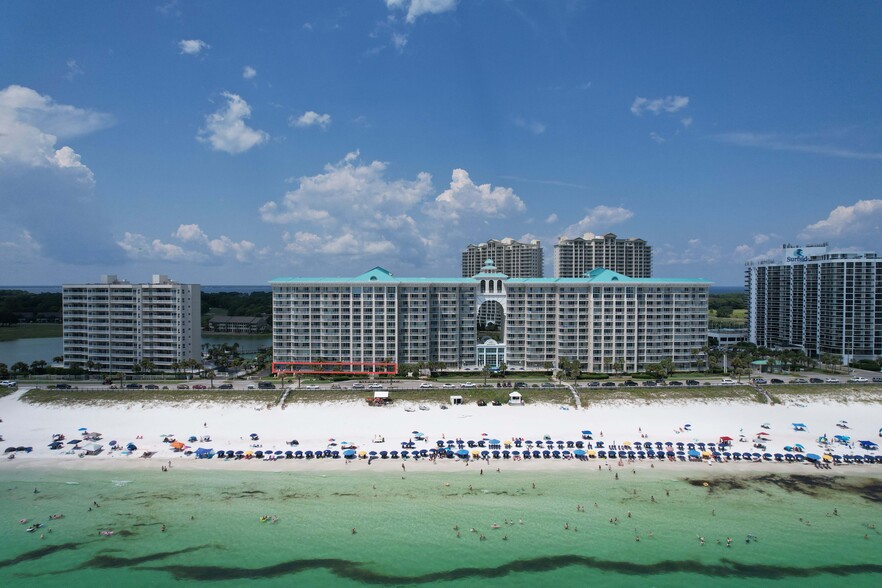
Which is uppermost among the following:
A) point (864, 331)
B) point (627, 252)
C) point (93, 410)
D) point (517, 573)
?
point (627, 252)

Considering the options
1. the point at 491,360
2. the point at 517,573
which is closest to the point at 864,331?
the point at 491,360

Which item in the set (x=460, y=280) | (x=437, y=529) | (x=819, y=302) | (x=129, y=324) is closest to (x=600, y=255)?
(x=819, y=302)

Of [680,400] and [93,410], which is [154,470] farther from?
[680,400]

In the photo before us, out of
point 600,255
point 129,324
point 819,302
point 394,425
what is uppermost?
point 600,255

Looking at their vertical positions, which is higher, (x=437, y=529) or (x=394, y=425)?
(x=394, y=425)

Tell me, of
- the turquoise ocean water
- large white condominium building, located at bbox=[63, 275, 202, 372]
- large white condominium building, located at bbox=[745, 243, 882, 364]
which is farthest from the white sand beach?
large white condominium building, located at bbox=[745, 243, 882, 364]

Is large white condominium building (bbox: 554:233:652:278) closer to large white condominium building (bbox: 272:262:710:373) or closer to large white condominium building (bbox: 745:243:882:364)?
large white condominium building (bbox: 745:243:882:364)

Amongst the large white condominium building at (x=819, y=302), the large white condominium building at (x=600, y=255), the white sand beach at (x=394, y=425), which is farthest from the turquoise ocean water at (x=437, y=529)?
the large white condominium building at (x=600, y=255)

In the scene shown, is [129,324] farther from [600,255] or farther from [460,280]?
[600,255]
